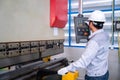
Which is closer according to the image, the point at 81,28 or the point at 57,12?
the point at 57,12

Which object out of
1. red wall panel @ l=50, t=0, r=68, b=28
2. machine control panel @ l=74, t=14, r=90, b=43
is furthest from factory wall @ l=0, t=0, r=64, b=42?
machine control panel @ l=74, t=14, r=90, b=43

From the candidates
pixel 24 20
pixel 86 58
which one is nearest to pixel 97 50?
pixel 86 58

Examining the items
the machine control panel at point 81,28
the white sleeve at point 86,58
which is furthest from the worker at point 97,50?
the machine control panel at point 81,28

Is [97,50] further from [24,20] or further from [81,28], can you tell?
[24,20]

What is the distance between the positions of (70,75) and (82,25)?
2.95ft

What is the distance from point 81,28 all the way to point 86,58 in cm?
67

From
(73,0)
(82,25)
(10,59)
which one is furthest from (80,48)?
(10,59)

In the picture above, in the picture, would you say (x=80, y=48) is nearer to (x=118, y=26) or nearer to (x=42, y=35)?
(x=118, y=26)

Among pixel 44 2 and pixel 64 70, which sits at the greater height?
pixel 44 2

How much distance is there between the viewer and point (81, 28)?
235 cm

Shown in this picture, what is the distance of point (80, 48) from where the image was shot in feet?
11.5

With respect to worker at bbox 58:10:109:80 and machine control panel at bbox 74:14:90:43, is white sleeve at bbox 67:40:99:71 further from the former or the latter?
machine control panel at bbox 74:14:90:43

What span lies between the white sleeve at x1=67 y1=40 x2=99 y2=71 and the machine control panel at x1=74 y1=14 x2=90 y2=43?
0.55 meters

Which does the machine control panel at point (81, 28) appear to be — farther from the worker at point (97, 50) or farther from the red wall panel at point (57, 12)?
the red wall panel at point (57, 12)
